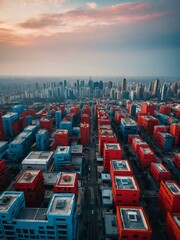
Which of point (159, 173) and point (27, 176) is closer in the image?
point (27, 176)

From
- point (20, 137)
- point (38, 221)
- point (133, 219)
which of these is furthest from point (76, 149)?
point (38, 221)

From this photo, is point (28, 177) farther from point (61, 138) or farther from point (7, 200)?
point (61, 138)

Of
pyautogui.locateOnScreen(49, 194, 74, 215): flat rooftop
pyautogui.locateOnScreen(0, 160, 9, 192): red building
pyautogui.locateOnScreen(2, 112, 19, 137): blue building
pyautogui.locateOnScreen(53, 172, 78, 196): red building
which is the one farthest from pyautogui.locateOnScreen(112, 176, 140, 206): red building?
Answer: pyautogui.locateOnScreen(2, 112, 19, 137): blue building

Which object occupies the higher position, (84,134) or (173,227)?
(84,134)

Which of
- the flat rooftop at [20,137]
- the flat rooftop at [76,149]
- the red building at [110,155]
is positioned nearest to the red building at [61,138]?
the flat rooftop at [76,149]

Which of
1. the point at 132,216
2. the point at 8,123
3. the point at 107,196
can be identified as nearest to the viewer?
the point at 132,216

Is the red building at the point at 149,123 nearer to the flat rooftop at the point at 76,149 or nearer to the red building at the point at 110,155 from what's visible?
the red building at the point at 110,155

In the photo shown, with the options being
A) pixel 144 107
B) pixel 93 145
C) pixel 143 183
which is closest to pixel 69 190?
pixel 143 183
